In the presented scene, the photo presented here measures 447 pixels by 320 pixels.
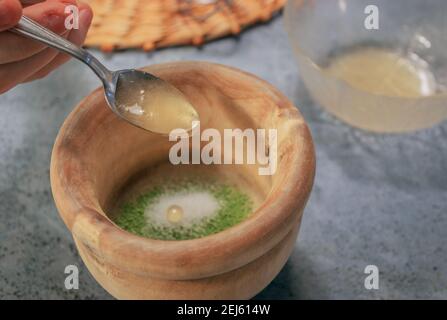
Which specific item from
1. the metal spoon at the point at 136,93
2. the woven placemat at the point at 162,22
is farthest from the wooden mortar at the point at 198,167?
the woven placemat at the point at 162,22

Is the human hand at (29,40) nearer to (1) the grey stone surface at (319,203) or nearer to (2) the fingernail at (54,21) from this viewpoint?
(2) the fingernail at (54,21)

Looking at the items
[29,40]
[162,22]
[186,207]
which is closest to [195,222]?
[186,207]

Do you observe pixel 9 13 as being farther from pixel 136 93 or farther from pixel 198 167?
pixel 198 167

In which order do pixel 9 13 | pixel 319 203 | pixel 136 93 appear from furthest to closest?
pixel 319 203 < pixel 136 93 < pixel 9 13

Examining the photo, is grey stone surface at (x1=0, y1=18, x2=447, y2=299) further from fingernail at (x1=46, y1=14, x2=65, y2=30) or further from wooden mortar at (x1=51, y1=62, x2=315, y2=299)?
fingernail at (x1=46, y1=14, x2=65, y2=30)

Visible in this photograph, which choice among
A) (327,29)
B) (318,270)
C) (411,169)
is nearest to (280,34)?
(327,29)
